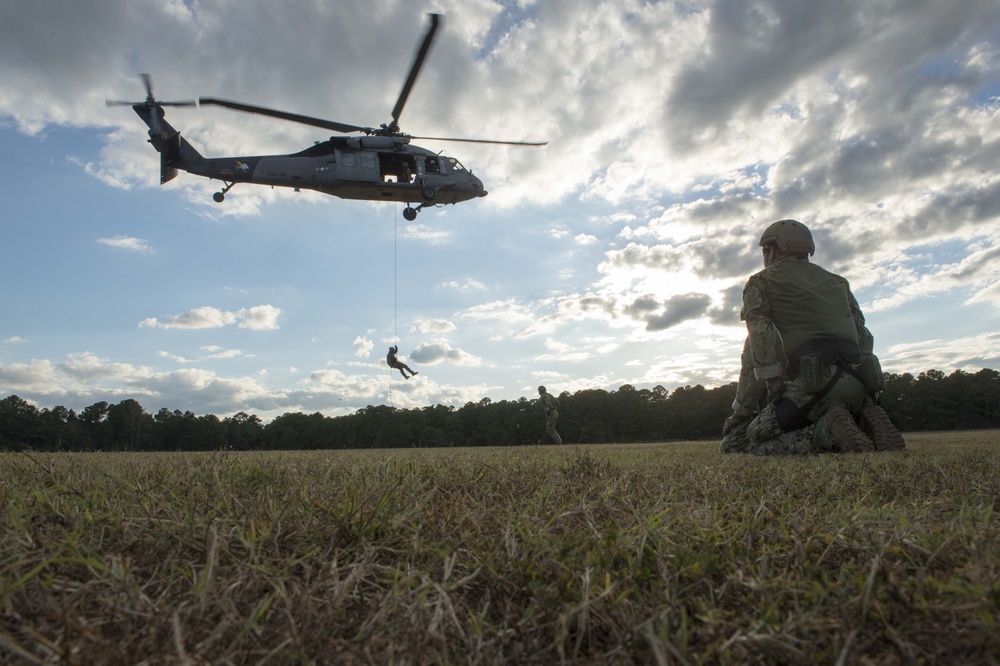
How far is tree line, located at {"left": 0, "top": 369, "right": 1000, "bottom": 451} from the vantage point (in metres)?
40.4

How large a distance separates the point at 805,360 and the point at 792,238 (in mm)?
1291

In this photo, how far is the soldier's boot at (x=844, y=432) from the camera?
534 centimetres

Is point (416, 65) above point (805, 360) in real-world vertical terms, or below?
above

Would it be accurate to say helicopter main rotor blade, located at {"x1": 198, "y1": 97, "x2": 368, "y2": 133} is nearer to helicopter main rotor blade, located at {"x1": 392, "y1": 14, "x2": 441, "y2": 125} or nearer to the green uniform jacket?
helicopter main rotor blade, located at {"x1": 392, "y1": 14, "x2": 441, "y2": 125}

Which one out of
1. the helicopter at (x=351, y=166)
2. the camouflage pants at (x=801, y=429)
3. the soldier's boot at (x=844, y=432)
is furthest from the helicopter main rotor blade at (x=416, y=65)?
the soldier's boot at (x=844, y=432)

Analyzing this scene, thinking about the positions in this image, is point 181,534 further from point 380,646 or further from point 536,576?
point 536,576

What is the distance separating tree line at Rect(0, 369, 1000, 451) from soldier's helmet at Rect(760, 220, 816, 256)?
32.8 m

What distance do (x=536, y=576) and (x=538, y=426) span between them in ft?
153

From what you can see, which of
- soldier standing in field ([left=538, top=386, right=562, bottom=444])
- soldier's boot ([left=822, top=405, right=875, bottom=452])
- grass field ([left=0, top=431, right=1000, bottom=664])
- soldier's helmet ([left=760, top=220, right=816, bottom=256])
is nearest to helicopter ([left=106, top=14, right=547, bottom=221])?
soldier standing in field ([left=538, top=386, right=562, bottom=444])

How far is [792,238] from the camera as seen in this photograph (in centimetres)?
634

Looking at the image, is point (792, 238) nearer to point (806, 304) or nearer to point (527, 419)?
point (806, 304)

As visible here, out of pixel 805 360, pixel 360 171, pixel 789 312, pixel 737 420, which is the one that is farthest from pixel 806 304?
pixel 360 171

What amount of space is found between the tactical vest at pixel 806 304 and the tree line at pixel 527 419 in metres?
32.9

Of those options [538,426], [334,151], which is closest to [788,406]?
[334,151]
